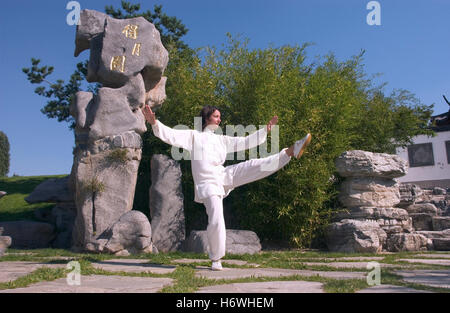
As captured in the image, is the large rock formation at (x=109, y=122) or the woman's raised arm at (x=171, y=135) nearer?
the woman's raised arm at (x=171, y=135)

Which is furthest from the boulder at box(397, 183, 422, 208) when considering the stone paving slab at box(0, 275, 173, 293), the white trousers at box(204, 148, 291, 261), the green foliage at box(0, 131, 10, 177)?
the green foliage at box(0, 131, 10, 177)

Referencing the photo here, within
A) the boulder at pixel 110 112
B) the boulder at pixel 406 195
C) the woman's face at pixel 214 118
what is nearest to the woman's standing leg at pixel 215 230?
the woman's face at pixel 214 118

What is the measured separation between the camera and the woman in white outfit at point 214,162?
173 inches

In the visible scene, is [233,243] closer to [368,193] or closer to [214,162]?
[214,162]

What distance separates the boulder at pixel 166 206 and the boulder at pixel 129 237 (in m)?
0.81

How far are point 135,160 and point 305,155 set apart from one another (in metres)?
3.35

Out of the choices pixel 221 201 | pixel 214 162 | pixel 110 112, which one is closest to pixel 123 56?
pixel 110 112

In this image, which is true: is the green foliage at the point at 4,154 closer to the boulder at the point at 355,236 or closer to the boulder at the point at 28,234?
the boulder at the point at 28,234

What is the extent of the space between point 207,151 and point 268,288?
7.06 feet

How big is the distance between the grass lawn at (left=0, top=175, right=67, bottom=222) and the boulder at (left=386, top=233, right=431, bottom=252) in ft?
28.1

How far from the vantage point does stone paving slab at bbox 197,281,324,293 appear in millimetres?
2685

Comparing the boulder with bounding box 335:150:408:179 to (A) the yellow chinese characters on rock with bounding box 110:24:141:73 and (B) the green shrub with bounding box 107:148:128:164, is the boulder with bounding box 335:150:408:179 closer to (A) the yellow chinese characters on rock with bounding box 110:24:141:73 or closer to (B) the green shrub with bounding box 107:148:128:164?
(B) the green shrub with bounding box 107:148:128:164
